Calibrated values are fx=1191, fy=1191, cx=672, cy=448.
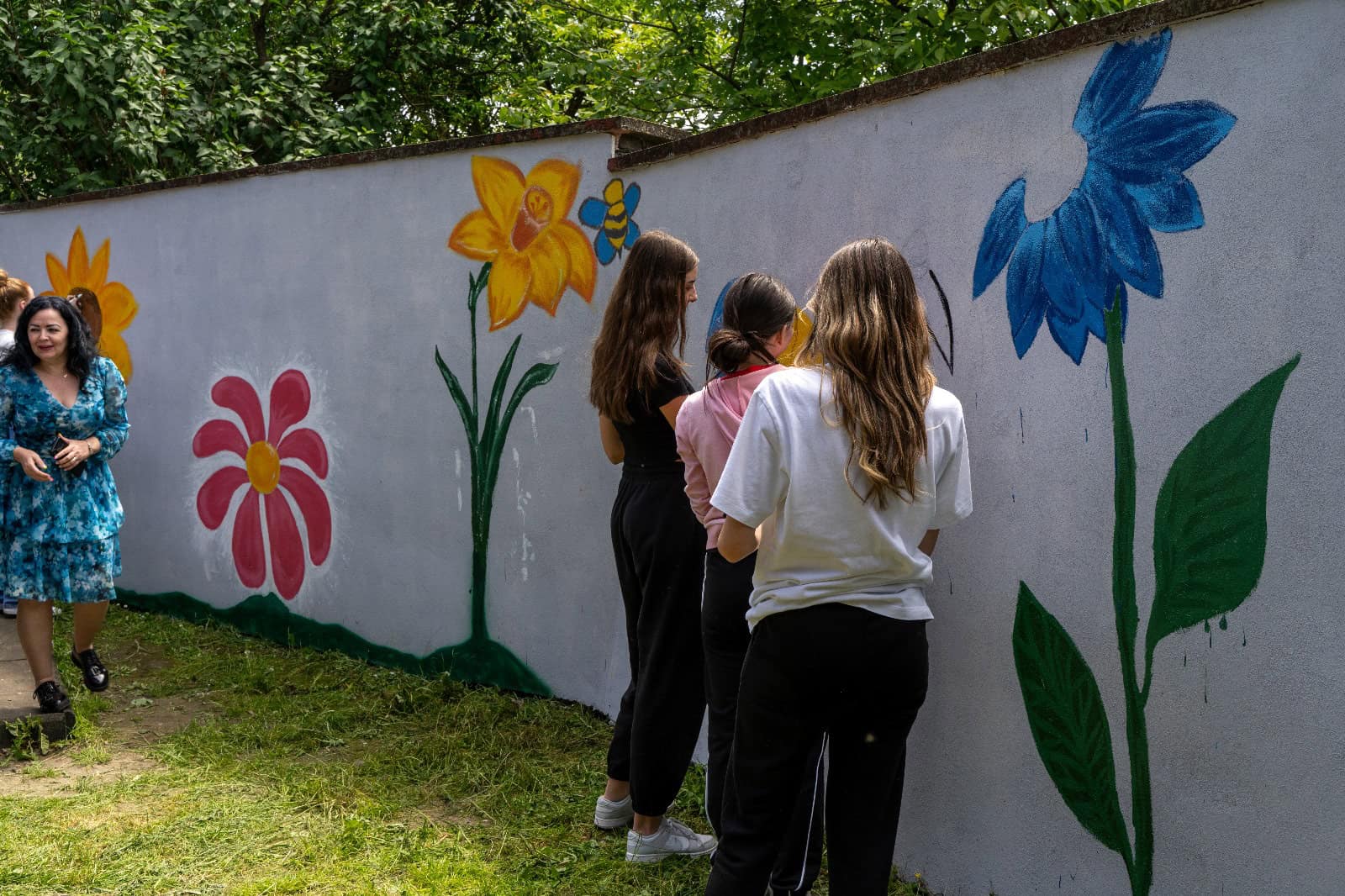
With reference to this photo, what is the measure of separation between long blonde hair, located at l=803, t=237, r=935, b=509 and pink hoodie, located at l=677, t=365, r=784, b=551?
0.41 meters

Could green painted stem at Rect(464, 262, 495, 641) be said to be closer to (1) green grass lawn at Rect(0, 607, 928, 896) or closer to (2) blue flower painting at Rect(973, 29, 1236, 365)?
(1) green grass lawn at Rect(0, 607, 928, 896)

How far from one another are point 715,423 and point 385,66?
8.60 m

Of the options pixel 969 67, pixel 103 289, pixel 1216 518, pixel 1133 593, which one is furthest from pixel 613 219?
pixel 103 289

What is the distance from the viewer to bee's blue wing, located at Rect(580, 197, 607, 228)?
4.45m

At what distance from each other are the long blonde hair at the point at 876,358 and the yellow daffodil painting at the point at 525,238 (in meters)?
2.23

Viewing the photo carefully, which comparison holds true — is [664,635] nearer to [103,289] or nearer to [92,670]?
[92,670]

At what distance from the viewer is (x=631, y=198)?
434cm

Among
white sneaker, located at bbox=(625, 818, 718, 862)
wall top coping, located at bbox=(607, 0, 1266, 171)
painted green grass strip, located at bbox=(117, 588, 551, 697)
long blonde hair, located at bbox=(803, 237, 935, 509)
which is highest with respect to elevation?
wall top coping, located at bbox=(607, 0, 1266, 171)

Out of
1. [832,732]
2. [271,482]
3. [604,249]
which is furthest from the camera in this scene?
[271,482]

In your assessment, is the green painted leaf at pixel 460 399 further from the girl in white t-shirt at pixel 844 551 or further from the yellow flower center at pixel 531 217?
the girl in white t-shirt at pixel 844 551

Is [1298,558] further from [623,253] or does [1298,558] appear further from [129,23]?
[129,23]

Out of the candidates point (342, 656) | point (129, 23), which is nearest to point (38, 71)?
point (129, 23)

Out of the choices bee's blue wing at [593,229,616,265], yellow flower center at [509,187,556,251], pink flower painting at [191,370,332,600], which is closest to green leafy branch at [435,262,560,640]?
yellow flower center at [509,187,556,251]

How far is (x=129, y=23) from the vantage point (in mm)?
8312
